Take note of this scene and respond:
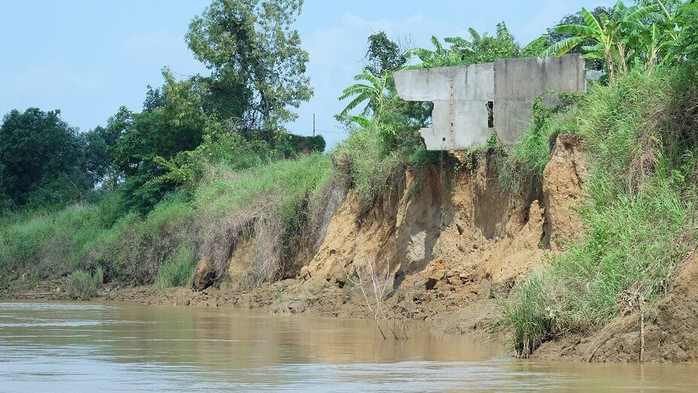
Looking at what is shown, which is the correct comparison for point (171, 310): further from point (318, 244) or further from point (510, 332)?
point (510, 332)

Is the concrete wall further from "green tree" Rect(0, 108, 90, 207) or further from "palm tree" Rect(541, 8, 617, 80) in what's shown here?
"green tree" Rect(0, 108, 90, 207)

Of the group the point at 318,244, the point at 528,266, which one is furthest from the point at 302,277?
the point at 528,266

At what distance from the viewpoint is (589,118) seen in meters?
19.1

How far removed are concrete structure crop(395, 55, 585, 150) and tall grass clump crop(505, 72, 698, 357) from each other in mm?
2379

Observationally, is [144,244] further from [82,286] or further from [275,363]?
[275,363]

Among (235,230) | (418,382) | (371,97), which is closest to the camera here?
(418,382)

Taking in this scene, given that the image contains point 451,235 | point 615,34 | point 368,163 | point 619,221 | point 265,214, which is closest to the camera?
point 619,221

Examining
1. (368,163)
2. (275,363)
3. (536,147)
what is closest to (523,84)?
(536,147)

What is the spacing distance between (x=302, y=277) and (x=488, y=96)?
7.00 meters

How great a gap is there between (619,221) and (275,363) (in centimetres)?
520

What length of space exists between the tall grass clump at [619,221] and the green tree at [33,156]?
39196 mm

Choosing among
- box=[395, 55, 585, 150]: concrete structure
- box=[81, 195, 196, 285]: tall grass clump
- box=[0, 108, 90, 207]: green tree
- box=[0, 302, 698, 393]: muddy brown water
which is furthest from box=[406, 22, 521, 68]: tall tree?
A: box=[0, 108, 90, 207]: green tree

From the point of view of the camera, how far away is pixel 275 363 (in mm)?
14312

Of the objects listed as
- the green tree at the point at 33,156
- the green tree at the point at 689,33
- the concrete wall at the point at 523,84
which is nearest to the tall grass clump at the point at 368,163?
the concrete wall at the point at 523,84
